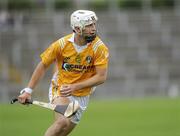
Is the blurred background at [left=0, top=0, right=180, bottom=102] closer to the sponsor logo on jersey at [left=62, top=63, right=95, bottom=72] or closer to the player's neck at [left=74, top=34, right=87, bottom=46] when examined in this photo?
the sponsor logo on jersey at [left=62, top=63, right=95, bottom=72]

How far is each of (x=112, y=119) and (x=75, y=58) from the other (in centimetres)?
942

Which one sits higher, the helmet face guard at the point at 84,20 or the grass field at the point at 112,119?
the helmet face guard at the point at 84,20

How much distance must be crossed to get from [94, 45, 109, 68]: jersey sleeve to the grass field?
4419mm

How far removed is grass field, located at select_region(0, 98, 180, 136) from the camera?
1905 cm

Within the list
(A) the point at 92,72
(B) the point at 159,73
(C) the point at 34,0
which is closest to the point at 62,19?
(C) the point at 34,0

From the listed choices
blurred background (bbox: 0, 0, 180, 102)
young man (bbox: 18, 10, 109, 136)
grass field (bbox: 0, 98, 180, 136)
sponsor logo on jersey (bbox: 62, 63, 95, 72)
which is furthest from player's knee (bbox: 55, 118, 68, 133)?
blurred background (bbox: 0, 0, 180, 102)

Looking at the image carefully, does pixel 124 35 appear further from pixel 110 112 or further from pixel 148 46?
pixel 110 112

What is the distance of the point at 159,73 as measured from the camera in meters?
34.3

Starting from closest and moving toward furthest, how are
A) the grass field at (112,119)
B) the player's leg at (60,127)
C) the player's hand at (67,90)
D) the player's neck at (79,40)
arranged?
the player's leg at (60,127), the player's hand at (67,90), the player's neck at (79,40), the grass field at (112,119)

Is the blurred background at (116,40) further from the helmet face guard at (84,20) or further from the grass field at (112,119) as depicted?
the helmet face guard at (84,20)

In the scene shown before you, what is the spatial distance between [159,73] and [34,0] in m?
6.78

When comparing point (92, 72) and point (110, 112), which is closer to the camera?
point (92, 72)

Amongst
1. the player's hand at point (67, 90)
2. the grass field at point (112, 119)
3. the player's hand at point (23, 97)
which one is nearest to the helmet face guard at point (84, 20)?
the player's hand at point (67, 90)

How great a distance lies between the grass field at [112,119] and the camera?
62.5 feet
